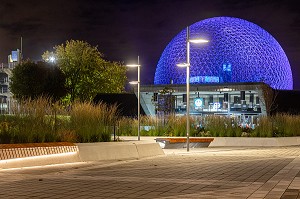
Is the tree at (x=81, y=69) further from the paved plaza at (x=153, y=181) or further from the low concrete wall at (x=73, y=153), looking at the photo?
the paved plaza at (x=153, y=181)

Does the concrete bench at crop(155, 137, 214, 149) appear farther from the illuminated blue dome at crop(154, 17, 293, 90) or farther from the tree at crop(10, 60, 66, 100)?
the illuminated blue dome at crop(154, 17, 293, 90)

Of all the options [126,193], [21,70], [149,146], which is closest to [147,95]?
[21,70]

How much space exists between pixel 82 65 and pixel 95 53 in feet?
8.50

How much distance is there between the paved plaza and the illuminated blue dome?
192 ft

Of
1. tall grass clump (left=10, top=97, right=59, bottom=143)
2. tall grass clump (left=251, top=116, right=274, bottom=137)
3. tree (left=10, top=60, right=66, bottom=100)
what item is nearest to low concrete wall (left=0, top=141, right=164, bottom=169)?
tall grass clump (left=10, top=97, right=59, bottom=143)

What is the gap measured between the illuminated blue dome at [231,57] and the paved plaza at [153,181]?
2304 inches

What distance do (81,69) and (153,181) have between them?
2184 inches

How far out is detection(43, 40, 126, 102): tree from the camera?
66.2 m

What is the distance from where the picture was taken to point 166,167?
15156 millimetres

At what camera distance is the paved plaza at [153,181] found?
9727mm

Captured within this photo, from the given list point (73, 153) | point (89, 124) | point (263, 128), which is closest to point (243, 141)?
point (263, 128)

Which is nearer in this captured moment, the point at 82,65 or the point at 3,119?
the point at 3,119

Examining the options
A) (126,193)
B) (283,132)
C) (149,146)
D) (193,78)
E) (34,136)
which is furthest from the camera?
(193,78)

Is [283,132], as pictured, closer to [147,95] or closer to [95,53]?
[147,95]
